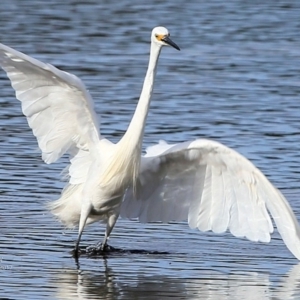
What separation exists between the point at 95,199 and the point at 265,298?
8.02ft

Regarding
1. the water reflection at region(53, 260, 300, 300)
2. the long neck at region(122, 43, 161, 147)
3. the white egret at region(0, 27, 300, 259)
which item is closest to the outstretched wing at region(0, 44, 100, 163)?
the white egret at region(0, 27, 300, 259)

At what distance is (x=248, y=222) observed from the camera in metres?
11.5

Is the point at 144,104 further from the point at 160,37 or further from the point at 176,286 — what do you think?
the point at 176,286

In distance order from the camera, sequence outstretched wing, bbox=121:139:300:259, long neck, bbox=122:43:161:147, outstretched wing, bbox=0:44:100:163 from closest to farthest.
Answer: outstretched wing, bbox=121:139:300:259, long neck, bbox=122:43:161:147, outstretched wing, bbox=0:44:100:163

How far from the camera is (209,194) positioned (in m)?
12.0

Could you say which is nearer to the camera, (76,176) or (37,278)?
(37,278)

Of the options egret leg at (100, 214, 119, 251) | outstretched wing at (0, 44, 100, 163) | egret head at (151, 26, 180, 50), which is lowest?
egret leg at (100, 214, 119, 251)

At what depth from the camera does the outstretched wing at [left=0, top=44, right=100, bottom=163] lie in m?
11.6

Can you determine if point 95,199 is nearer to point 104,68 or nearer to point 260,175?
point 260,175

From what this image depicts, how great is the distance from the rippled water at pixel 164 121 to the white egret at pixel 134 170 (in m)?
0.36

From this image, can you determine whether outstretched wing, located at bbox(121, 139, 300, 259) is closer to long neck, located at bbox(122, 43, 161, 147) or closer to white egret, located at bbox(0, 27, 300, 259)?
white egret, located at bbox(0, 27, 300, 259)

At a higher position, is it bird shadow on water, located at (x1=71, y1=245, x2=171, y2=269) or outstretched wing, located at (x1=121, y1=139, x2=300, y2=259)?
outstretched wing, located at (x1=121, y1=139, x2=300, y2=259)

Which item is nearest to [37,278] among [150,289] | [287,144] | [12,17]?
[150,289]

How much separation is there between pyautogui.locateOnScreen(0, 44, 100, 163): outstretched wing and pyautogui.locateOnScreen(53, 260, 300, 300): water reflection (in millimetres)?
1525
